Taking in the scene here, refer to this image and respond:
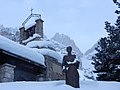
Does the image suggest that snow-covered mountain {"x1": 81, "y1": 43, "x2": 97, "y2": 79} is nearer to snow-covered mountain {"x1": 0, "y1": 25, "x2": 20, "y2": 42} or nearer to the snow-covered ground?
snow-covered mountain {"x1": 0, "y1": 25, "x2": 20, "y2": 42}

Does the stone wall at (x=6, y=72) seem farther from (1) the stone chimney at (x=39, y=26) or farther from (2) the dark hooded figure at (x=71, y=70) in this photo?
(1) the stone chimney at (x=39, y=26)

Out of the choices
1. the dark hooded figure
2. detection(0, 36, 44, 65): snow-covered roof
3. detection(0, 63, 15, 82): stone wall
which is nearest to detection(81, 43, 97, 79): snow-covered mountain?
detection(0, 36, 44, 65): snow-covered roof

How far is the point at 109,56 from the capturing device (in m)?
11.3

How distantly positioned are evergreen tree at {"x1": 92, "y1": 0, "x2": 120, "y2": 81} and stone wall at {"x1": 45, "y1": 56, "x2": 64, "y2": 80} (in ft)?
5.78

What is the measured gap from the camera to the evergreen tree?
10859mm

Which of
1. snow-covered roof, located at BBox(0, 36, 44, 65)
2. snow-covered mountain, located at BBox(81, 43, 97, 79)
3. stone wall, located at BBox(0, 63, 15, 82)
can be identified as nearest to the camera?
stone wall, located at BBox(0, 63, 15, 82)

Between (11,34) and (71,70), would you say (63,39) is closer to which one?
(11,34)

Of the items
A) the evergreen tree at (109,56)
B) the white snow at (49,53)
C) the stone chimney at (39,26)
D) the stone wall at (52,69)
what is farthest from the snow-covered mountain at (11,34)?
the evergreen tree at (109,56)

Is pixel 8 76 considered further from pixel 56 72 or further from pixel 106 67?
pixel 106 67

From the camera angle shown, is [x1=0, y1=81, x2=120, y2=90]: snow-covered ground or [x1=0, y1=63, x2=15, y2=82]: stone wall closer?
[x1=0, y1=81, x2=120, y2=90]: snow-covered ground

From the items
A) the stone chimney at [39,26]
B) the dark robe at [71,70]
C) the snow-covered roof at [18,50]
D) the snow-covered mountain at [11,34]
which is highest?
the snow-covered mountain at [11,34]

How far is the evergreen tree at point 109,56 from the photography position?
1086 centimetres

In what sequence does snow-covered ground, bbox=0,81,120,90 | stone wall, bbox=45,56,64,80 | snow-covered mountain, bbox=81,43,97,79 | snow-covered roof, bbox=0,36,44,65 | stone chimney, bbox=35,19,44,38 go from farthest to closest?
1. snow-covered mountain, bbox=81,43,97,79
2. stone chimney, bbox=35,19,44,38
3. stone wall, bbox=45,56,64,80
4. snow-covered roof, bbox=0,36,44,65
5. snow-covered ground, bbox=0,81,120,90

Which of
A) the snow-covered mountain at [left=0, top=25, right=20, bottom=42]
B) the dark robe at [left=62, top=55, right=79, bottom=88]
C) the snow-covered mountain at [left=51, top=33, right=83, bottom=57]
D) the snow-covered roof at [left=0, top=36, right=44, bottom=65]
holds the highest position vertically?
the snow-covered mountain at [left=51, top=33, right=83, bottom=57]
